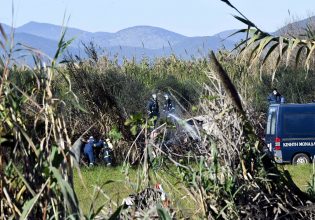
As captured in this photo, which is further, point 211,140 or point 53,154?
point 211,140

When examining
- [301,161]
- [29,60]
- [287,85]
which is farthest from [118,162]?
[29,60]

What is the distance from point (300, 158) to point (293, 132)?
0.93m

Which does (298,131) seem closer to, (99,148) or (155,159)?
(99,148)

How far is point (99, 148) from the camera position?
23.8 meters

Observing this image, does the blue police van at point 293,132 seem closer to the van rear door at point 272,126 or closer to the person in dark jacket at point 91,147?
the van rear door at point 272,126

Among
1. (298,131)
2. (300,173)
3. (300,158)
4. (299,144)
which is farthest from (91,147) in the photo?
(298,131)

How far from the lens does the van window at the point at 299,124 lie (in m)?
26.4

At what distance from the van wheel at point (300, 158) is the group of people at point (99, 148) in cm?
562

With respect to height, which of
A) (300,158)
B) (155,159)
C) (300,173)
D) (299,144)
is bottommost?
(300,158)

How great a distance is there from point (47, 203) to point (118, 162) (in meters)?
18.9

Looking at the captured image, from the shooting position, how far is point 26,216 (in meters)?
4.36

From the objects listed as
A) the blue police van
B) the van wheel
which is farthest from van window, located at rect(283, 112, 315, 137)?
the van wheel

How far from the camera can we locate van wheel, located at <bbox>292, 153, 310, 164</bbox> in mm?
25844

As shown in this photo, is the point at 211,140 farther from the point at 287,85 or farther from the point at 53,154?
the point at 287,85
